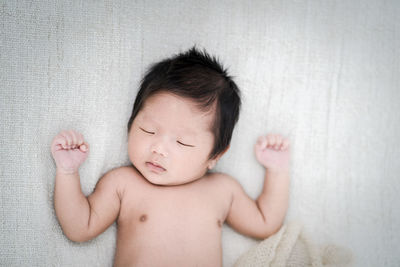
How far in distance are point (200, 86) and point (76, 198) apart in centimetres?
52

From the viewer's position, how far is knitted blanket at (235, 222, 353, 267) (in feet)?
3.71

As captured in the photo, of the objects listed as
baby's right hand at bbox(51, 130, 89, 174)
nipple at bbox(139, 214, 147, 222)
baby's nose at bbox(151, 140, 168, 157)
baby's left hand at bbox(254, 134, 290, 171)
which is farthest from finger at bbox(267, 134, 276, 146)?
baby's right hand at bbox(51, 130, 89, 174)

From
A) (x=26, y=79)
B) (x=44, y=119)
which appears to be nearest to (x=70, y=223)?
(x=44, y=119)

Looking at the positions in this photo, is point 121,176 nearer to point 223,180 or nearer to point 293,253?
point 223,180

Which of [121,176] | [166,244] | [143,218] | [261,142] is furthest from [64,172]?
[261,142]

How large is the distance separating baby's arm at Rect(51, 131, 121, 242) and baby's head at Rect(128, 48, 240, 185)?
0.47 feet

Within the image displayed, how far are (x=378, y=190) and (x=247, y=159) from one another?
21.0 inches

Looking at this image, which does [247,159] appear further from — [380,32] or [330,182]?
[380,32]

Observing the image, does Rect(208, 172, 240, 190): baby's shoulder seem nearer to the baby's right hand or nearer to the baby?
the baby

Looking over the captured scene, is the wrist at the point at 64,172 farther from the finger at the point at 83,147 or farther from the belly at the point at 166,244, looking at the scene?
the belly at the point at 166,244

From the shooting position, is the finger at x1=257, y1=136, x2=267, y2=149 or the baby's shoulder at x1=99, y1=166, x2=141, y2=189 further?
the finger at x1=257, y1=136, x2=267, y2=149

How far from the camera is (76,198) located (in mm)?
1011

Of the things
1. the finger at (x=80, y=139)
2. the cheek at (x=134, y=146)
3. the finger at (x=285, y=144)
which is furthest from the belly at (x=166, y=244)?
the finger at (x=285, y=144)

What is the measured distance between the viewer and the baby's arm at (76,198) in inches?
39.7
